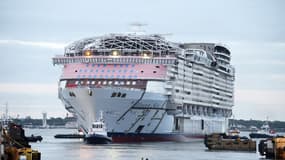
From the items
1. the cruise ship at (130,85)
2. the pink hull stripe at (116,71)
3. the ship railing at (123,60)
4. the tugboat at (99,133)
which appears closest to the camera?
the tugboat at (99,133)

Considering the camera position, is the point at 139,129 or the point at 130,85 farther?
the point at 139,129

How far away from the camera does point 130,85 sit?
105938mm

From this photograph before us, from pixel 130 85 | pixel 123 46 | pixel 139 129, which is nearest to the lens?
pixel 130 85

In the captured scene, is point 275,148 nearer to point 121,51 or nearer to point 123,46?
point 121,51

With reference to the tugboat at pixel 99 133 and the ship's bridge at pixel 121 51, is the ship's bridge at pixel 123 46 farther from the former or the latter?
the tugboat at pixel 99 133

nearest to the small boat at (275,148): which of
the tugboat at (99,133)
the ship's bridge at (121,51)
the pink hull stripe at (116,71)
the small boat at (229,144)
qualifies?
the small boat at (229,144)

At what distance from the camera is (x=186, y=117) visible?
121750 mm

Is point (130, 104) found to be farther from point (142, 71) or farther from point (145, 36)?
point (145, 36)

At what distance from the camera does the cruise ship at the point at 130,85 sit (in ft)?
A: 341

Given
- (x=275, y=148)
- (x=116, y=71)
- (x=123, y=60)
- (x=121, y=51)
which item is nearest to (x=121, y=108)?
(x=116, y=71)

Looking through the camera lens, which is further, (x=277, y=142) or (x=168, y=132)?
(x=168, y=132)

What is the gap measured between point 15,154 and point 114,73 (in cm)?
5723

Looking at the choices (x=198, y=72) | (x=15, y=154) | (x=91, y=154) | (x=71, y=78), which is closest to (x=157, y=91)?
(x=71, y=78)

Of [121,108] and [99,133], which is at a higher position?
[121,108]
